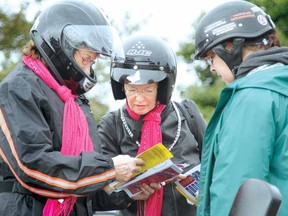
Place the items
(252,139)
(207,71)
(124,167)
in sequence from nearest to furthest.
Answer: (252,139) < (124,167) < (207,71)

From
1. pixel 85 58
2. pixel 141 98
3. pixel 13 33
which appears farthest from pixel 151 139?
pixel 13 33

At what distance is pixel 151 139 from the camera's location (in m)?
4.72

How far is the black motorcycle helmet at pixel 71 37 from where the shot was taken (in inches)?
163

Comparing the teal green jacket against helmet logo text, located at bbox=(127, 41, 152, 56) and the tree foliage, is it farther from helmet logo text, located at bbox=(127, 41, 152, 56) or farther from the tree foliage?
the tree foliage

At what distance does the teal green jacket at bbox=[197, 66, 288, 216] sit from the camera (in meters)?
3.24

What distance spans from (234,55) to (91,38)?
2.85 feet

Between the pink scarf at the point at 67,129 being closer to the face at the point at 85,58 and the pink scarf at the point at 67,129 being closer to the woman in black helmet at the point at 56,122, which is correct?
the woman in black helmet at the point at 56,122

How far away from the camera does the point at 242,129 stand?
10.7 feet

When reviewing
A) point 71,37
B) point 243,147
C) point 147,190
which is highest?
point 71,37

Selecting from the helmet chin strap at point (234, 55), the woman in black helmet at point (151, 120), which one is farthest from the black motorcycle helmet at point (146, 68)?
the helmet chin strap at point (234, 55)

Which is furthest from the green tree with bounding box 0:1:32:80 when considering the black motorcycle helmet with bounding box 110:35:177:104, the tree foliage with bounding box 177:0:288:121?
the black motorcycle helmet with bounding box 110:35:177:104

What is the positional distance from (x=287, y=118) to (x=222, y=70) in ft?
1.78

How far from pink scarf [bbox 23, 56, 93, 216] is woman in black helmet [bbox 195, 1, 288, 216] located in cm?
72

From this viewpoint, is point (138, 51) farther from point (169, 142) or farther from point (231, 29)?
point (231, 29)
